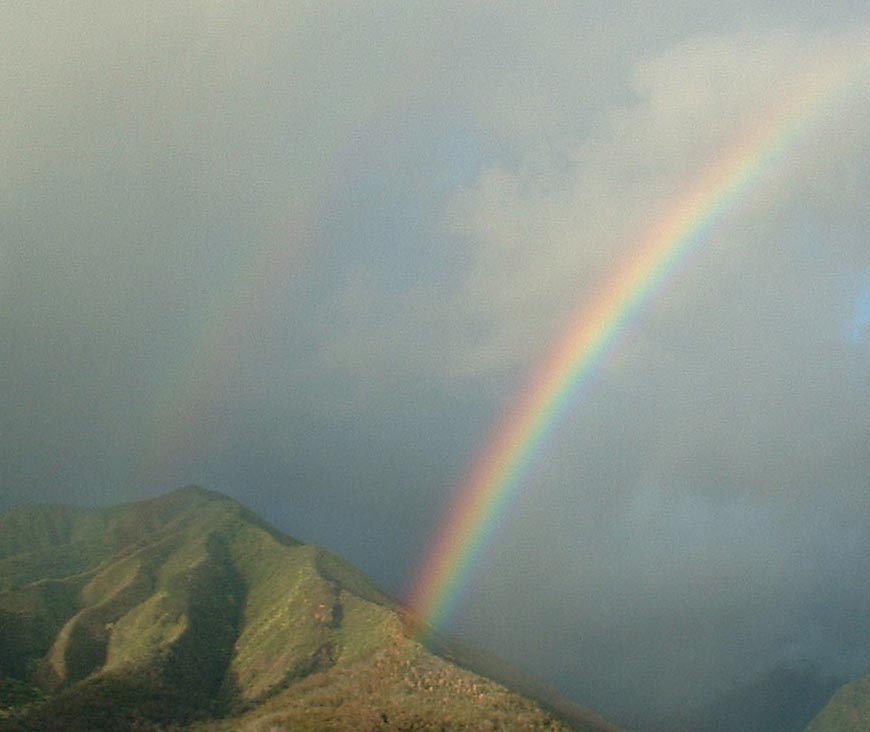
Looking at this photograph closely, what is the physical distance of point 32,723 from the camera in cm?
19988

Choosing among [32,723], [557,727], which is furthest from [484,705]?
[32,723]

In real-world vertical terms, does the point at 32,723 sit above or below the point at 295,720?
below

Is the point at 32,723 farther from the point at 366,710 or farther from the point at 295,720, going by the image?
the point at 366,710

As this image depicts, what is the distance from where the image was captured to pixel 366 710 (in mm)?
190875

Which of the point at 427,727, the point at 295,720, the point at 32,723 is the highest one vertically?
the point at 427,727

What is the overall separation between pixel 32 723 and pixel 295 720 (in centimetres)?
7013

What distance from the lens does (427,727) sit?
17825 cm

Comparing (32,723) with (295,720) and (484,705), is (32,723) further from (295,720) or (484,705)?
(484,705)

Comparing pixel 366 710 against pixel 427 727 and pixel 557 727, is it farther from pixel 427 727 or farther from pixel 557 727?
pixel 557 727

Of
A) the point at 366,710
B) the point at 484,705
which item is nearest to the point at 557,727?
the point at 484,705

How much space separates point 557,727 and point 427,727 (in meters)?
32.6

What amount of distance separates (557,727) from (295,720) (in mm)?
63039

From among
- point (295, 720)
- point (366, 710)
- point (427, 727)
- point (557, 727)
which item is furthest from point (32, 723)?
point (557, 727)

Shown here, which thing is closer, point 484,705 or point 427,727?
point 427,727
